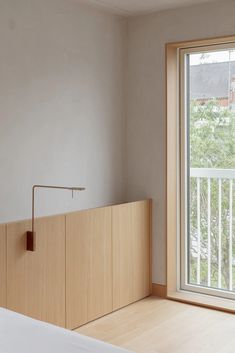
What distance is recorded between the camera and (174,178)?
174 inches

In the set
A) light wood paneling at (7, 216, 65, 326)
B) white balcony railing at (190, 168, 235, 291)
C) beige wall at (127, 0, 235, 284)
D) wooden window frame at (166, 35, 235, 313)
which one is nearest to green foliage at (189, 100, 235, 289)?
white balcony railing at (190, 168, 235, 291)

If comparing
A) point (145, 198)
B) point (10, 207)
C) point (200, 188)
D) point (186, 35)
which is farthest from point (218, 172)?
point (10, 207)

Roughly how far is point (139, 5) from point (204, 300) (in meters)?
2.42

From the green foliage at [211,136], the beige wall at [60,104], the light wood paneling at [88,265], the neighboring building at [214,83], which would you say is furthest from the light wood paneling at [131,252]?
the neighboring building at [214,83]

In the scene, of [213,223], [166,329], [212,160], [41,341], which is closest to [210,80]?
[212,160]

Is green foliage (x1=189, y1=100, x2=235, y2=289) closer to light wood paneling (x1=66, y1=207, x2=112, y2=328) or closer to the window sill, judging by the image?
the window sill

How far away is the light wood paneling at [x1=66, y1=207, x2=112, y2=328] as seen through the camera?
3.62 meters

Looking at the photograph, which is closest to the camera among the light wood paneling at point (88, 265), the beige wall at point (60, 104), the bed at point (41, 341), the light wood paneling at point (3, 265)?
the bed at point (41, 341)

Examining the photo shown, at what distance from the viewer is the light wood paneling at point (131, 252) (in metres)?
4.05

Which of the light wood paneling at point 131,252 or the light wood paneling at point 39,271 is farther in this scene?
the light wood paneling at point 131,252

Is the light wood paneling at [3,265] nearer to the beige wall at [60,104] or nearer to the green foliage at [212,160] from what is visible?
the beige wall at [60,104]

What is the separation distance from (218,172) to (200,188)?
0.22m

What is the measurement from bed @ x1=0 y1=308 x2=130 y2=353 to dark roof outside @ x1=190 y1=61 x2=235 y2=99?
2782 mm

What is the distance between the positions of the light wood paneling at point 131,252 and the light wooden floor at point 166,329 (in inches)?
5.2
